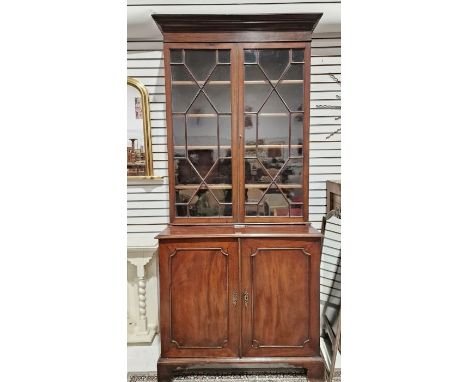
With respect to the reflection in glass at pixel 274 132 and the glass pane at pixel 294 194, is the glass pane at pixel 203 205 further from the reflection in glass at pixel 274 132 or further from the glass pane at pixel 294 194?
the glass pane at pixel 294 194

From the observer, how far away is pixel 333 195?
2213 millimetres

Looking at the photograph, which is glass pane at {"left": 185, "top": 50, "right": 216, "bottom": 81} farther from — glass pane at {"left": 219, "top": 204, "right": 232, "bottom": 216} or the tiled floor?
the tiled floor

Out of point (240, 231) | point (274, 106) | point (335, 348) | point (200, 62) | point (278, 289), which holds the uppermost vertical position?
point (200, 62)

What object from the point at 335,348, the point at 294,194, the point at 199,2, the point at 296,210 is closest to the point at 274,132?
the point at 294,194

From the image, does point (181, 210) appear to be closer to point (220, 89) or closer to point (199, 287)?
point (199, 287)

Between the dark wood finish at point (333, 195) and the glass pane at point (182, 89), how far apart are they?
106 cm

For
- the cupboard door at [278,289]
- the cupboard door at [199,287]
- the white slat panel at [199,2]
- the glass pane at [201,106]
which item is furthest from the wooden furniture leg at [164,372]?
the white slat panel at [199,2]

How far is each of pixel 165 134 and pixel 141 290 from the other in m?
1.09

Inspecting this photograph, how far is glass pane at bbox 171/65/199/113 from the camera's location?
2029mm

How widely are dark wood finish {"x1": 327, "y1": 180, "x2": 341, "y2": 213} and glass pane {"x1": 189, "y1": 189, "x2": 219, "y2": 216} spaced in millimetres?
773

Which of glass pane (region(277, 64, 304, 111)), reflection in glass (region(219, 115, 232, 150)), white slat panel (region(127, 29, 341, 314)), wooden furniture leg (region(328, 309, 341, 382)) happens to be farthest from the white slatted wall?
wooden furniture leg (region(328, 309, 341, 382))

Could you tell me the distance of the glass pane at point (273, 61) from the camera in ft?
6.61
